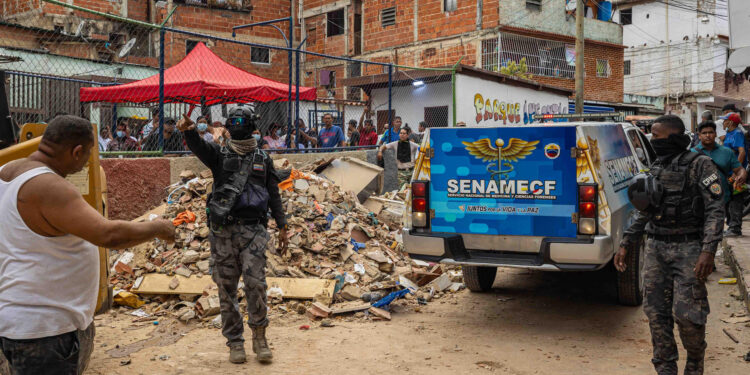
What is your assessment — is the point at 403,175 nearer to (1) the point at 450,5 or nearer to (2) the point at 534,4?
(1) the point at 450,5

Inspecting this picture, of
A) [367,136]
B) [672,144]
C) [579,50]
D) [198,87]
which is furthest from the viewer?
[579,50]

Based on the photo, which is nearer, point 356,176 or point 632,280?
point 632,280

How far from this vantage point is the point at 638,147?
24.2 ft

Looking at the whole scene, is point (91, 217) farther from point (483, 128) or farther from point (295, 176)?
point (295, 176)

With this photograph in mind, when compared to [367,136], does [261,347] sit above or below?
below

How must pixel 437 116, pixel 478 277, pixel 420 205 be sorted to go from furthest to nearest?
pixel 437 116, pixel 478 277, pixel 420 205

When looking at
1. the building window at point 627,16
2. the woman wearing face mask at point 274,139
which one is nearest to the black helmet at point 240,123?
the woman wearing face mask at point 274,139

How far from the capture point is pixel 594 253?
5.41 m

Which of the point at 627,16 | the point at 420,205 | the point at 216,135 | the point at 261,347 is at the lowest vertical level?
the point at 261,347

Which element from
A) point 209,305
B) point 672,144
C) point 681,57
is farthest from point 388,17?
point 672,144

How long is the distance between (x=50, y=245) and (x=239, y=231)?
2514mm

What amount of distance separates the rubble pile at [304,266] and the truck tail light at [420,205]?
104 centimetres

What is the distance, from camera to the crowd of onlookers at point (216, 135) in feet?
34.1

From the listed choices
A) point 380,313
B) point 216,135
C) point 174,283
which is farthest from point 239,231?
point 216,135
